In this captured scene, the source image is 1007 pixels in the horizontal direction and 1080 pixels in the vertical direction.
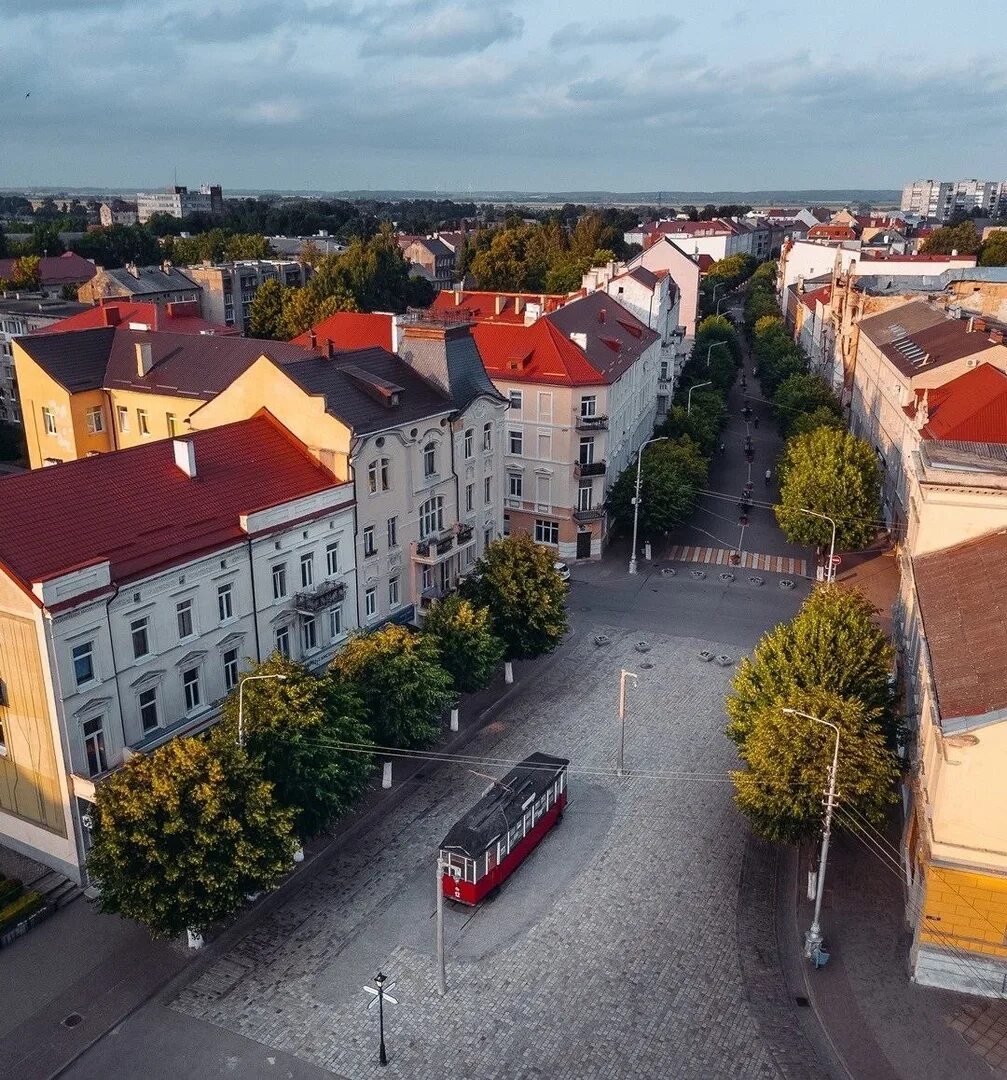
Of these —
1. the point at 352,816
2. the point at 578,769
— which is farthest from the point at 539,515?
the point at 352,816

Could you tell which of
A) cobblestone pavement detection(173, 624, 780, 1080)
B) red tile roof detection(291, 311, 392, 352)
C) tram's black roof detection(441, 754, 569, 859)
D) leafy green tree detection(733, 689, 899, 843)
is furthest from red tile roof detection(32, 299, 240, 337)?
leafy green tree detection(733, 689, 899, 843)

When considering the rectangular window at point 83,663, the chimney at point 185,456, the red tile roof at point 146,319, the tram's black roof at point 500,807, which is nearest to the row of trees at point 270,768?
the rectangular window at point 83,663

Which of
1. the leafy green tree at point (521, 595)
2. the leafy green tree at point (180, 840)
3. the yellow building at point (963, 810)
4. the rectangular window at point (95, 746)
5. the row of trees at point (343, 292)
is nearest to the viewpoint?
the yellow building at point (963, 810)

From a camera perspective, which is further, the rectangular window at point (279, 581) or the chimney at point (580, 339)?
the chimney at point (580, 339)

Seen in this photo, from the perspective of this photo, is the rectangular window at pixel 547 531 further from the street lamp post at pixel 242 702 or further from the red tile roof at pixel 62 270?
the red tile roof at pixel 62 270

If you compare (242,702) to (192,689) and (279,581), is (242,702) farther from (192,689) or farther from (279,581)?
(279,581)

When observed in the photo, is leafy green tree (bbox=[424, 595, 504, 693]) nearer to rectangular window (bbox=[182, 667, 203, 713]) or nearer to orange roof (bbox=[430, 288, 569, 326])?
rectangular window (bbox=[182, 667, 203, 713])
